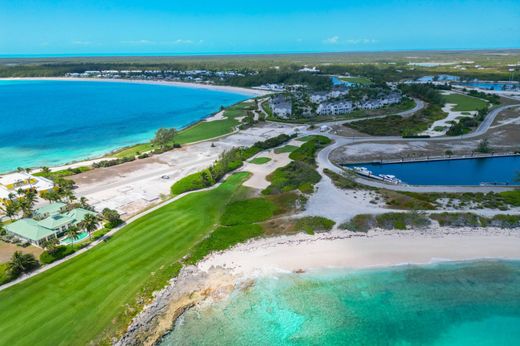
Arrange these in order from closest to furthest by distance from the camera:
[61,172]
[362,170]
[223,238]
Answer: [223,238]
[61,172]
[362,170]

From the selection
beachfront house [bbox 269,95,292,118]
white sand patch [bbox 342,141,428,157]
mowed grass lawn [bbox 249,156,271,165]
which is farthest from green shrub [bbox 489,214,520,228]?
beachfront house [bbox 269,95,292,118]

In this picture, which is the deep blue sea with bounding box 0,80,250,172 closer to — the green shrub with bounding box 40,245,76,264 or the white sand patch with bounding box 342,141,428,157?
the green shrub with bounding box 40,245,76,264

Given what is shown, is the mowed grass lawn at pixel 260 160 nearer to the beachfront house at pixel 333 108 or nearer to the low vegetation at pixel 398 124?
the low vegetation at pixel 398 124

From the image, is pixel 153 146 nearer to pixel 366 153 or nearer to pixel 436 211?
pixel 366 153

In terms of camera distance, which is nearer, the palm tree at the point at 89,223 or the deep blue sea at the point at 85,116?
the palm tree at the point at 89,223

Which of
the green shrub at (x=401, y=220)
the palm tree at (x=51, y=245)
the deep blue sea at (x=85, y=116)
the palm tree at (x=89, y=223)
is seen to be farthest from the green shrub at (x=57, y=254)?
the deep blue sea at (x=85, y=116)

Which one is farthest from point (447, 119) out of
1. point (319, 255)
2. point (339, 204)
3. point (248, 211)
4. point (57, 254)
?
point (57, 254)

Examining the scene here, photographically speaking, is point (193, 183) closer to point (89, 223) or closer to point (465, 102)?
point (89, 223)
